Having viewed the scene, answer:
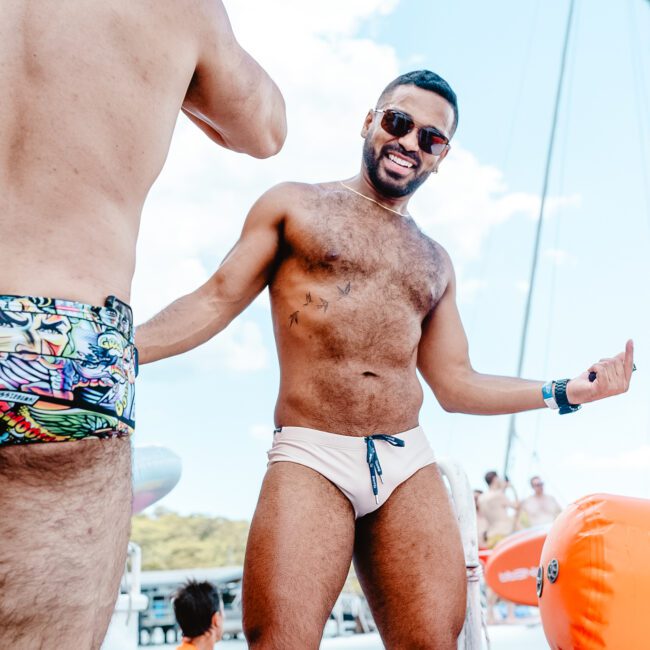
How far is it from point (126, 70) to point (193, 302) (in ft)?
4.31

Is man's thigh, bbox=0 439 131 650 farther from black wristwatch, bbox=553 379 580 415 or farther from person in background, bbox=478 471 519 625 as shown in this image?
person in background, bbox=478 471 519 625

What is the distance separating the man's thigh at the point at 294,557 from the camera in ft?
7.06

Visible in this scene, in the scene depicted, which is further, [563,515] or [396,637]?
[563,515]

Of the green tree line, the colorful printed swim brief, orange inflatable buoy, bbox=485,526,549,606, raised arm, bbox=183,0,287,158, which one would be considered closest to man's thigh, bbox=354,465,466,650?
raised arm, bbox=183,0,287,158

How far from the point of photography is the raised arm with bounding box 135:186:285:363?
2.48 meters

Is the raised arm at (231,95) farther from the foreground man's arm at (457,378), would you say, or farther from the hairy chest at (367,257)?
the foreground man's arm at (457,378)

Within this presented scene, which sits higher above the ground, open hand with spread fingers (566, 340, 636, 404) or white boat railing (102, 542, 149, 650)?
open hand with spread fingers (566, 340, 636, 404)

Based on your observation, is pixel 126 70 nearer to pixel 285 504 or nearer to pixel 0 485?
pixel 0 485

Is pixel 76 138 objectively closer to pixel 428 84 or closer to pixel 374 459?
pixel 374 459

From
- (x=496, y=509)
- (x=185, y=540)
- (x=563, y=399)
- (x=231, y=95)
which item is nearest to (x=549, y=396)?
(x=563, y=399)

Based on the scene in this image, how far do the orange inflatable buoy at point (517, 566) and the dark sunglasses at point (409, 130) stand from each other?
9.43ft

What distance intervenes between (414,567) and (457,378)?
2.61 ft

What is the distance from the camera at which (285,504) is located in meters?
2.33

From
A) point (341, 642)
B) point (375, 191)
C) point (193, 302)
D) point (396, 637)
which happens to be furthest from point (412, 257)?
point (341, 642)
